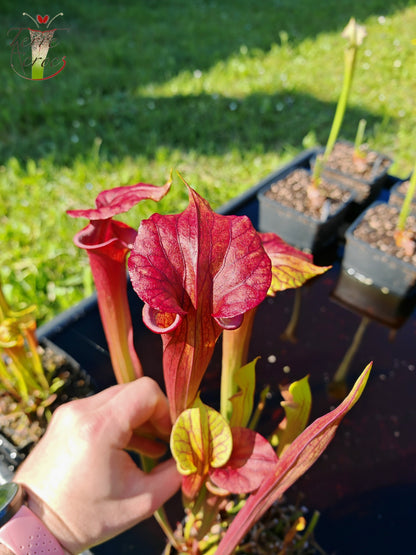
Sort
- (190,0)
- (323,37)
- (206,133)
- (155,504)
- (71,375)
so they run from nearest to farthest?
(155,504), (71,375), (206,133), (323,37), (190,0)

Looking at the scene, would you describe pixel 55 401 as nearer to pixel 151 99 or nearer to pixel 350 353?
pixel 350 353

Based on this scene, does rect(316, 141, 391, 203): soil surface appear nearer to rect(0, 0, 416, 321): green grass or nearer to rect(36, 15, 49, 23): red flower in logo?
rect(0, 0, 416, 321): green grass

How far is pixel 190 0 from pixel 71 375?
15.4 feet

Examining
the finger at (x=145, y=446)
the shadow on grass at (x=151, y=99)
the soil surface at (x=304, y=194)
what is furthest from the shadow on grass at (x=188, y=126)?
the finger at (x=145, y=446)

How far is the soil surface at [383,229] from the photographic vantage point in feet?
4.19

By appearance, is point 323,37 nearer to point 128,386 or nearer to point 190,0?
point 190,0

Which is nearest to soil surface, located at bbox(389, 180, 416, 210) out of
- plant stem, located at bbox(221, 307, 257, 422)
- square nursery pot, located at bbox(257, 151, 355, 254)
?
square nursery pot, located at bbox(257, 151, 355, 254)

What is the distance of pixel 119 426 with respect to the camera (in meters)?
0.66

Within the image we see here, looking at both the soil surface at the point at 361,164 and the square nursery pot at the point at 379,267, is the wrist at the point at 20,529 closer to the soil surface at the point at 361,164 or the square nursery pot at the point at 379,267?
the square nursery pot at the point at 379,267

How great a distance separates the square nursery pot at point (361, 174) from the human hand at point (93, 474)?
1.15 meters

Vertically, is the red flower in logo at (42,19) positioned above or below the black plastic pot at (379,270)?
above

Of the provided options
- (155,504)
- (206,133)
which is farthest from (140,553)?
(206,133)

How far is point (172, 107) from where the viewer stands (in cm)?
291

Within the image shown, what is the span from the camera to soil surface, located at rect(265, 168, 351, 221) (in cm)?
142
